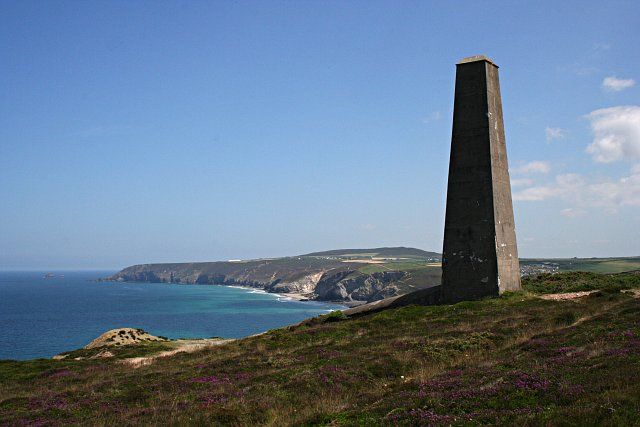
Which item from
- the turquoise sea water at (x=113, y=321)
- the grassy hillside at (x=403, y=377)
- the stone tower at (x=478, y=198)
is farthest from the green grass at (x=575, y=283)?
the turquoise sea water at (x=113, y=321)

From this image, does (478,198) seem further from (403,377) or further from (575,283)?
(403,377)

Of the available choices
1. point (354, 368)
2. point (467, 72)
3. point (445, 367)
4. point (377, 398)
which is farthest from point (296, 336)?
point (467, 72)

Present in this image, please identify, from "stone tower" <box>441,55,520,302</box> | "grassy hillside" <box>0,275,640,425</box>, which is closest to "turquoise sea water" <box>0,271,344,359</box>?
"grassy hillside" <box>0,275,640,425</box>

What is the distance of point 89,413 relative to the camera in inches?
658

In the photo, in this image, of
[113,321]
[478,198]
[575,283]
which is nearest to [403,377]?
[478,198]

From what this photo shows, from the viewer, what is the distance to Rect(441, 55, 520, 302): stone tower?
3325 centimetres

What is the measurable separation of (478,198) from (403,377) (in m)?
19.7

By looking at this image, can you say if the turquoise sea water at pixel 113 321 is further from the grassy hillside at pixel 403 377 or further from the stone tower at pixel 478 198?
the stone tower at pixel 478 198

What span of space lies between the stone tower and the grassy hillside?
8.81 feet

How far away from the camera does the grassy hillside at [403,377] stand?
35.7ft

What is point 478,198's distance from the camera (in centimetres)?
3375

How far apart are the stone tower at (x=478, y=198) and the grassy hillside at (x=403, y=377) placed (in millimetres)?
2686

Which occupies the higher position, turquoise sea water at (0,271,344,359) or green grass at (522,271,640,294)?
Answer: green grass at (522,271,640,294)

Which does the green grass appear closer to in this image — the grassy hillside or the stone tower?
the stone tower
